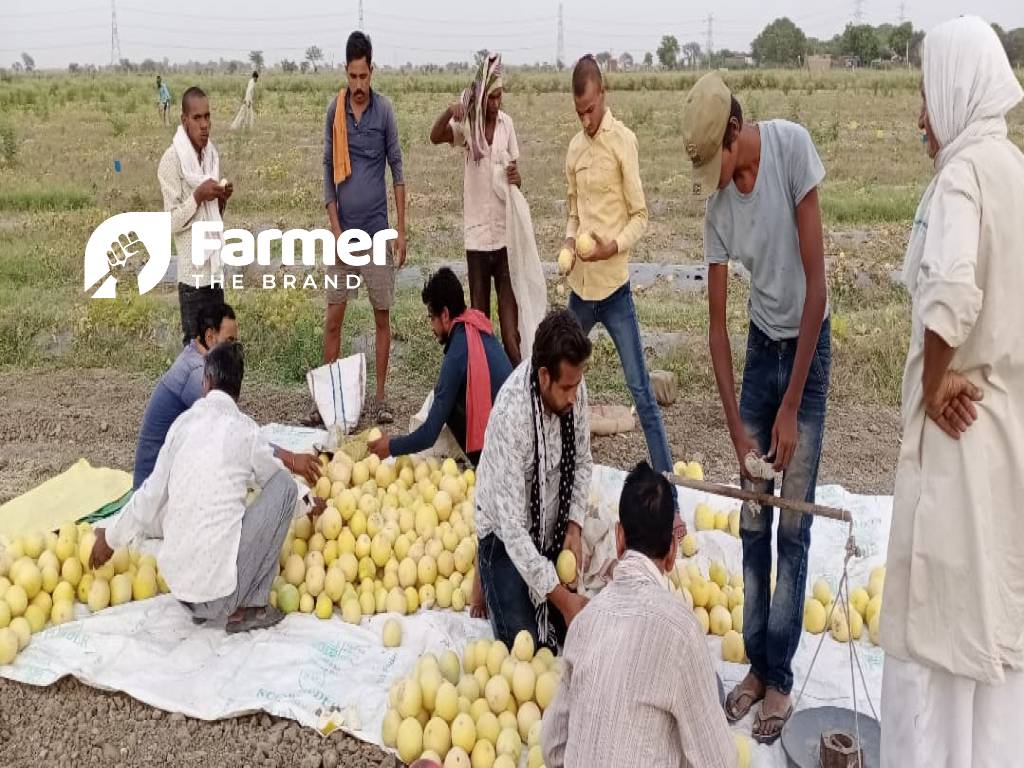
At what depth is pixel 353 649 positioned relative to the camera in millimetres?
3451

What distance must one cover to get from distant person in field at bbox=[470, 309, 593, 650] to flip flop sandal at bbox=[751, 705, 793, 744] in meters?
0.66

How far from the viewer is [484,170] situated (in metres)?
5.48

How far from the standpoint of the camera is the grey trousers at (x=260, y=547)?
3.48 metres

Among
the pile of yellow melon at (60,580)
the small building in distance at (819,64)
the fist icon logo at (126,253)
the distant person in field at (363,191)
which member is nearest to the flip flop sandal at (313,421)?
the distant person in field at (363,191)

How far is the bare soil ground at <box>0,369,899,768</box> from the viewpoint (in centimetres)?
303

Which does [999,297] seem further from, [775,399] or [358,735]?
[358,735]

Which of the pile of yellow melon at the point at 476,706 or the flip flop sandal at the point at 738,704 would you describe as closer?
the pile of yellow melon at the point at 476,706

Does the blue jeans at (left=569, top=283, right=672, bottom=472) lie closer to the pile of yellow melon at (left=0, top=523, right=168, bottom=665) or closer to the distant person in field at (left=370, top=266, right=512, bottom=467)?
the distant person in field at (left=370, top=266, right=512, bottom=467)

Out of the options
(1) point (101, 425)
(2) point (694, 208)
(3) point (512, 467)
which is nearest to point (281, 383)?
(1) point (101, 425)

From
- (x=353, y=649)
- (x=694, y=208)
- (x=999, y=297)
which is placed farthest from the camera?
(x=694, y=208)

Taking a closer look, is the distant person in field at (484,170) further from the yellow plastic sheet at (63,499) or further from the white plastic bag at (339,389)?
the yellow plastic sheet at (63,499)

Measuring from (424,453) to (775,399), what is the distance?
216 cm

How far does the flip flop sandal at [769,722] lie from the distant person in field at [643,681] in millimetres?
951

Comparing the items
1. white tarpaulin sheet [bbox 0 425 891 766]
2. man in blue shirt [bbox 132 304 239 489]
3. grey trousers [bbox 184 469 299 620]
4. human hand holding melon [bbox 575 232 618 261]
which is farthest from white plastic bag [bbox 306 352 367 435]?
white tarpaulin sheet [bbox 0 425 891 766]
